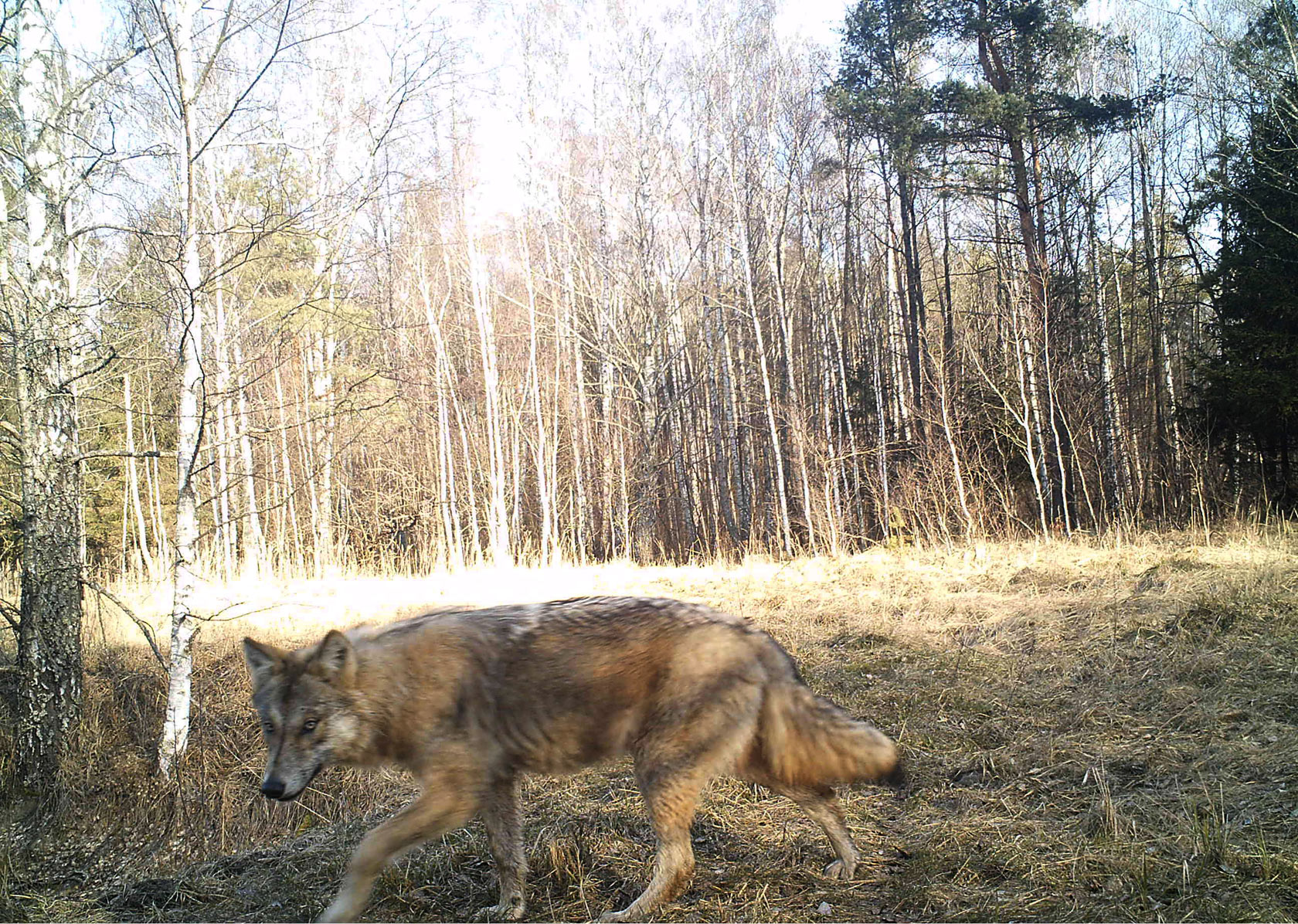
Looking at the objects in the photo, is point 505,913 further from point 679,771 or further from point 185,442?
point 185,442

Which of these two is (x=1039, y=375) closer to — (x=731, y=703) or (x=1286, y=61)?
(x=1286, y=61)

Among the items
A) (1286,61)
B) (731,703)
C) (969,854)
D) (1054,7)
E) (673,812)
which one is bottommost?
(969,854)

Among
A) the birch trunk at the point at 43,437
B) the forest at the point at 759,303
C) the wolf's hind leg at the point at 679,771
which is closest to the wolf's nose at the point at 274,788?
the wolf's hind leg at the point at 679,771

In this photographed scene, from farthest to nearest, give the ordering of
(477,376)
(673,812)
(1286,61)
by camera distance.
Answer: (477,376)
(1286,61)
(673,812)

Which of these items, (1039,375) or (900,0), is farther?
(900,0)

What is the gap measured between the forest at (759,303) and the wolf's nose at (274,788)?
11.2 metres

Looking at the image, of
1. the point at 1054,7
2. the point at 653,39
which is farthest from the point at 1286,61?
the point at 653,39

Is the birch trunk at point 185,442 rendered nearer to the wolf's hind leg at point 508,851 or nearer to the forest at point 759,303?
the wolf's hind leg at point 508,851

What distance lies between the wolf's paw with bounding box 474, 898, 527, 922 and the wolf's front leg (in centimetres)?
69

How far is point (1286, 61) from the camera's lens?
1667cm

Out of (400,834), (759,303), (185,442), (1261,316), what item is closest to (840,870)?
(400,834)

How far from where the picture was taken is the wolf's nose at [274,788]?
3.52 meters

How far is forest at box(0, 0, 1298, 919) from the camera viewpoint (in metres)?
16.8

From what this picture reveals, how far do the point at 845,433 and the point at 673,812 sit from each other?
21.2 metres
